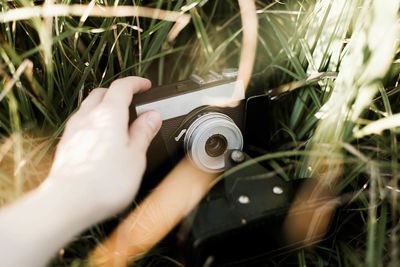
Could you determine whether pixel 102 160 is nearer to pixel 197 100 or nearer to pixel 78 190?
pixel 78 190

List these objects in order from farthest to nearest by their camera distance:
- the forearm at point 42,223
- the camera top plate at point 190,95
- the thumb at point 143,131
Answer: the camera top plate at point 190,95, the thumb at point 143,131, the forearm at point 42,223

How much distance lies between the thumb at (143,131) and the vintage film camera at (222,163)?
7 cm

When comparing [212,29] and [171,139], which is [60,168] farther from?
[212,29]

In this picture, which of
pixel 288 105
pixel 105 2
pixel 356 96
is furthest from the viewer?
pixel 288 105

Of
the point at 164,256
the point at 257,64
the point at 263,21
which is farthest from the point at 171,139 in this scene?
the point at 263,21

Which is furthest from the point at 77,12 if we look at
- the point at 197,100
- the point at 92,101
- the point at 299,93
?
the point at 299,93

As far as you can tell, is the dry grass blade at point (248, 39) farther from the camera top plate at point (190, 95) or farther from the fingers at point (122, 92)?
the fingers at point (122, 92)

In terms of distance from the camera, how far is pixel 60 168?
20.9 inches

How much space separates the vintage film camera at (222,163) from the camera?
592 millimetres

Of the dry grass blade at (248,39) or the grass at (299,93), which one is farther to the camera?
the dry grass blade at (248,39)

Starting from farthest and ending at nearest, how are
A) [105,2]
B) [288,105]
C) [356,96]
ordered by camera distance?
[288,105] < [105,2] < [356,96]

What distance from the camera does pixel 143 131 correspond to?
629mm

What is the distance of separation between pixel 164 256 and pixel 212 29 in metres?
0.72

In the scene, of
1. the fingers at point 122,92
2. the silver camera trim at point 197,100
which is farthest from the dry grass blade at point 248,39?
the fingers at point 122,92
